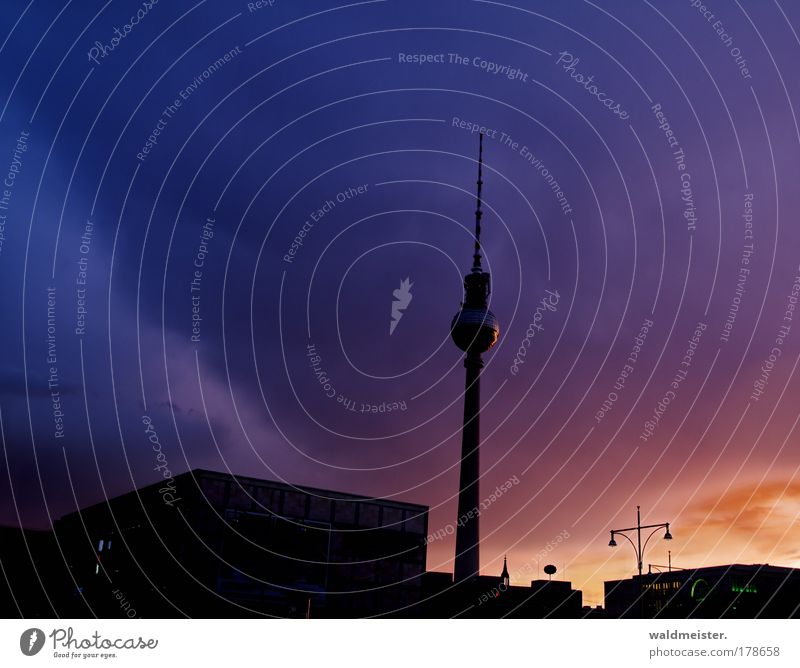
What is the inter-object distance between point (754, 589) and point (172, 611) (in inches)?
3548

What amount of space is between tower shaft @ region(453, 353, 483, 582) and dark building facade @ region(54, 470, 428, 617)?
9.13 m

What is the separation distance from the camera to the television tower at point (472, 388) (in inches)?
3098

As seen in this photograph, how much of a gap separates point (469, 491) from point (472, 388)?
35.5 ft

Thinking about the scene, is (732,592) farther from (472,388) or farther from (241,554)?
(241,554)

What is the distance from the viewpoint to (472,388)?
83.1 m

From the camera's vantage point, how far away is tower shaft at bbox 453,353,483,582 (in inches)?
3056

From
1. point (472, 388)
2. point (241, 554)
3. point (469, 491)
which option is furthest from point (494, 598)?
point (241, 554)

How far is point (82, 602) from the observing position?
2372 inches

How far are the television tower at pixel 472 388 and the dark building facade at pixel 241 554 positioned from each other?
10144mm

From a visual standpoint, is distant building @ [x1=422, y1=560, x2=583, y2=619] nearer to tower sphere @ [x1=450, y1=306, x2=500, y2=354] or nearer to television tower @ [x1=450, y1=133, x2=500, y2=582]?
television tower @ [x1=450, y1=133, x2=500, y2=582]

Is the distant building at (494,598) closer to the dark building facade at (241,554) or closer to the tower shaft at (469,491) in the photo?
the tower shaft at (469,491)

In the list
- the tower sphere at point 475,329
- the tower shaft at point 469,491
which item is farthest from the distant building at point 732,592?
the tower sphere at point 475,329
